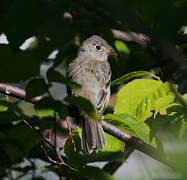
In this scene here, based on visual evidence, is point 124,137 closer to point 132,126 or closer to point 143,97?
point 132,126

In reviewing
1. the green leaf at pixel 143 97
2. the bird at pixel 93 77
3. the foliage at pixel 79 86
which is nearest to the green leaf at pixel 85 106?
the foliage at pixel 79 86

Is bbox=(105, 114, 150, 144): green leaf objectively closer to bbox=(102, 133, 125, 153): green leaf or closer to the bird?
bbox=(102, 133, 125, 153): green leaf

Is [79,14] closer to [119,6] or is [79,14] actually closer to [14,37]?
[14,37]

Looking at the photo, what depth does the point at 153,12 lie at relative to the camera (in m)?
1.38

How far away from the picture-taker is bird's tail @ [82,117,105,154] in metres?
3.06

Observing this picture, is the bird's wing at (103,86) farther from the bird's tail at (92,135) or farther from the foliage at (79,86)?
the foliage at (79,86)

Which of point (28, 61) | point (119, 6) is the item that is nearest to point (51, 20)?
point (28, 61)

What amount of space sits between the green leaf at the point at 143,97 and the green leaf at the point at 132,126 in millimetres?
206

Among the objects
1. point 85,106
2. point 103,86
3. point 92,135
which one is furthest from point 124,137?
point 103,86

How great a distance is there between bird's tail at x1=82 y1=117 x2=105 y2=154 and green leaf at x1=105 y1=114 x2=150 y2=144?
14.7 inches

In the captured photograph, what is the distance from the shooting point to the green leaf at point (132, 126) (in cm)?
251

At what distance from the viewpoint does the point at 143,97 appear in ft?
9.22

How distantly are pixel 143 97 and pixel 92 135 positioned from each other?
74 cm

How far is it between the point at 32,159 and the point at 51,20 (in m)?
3.13
